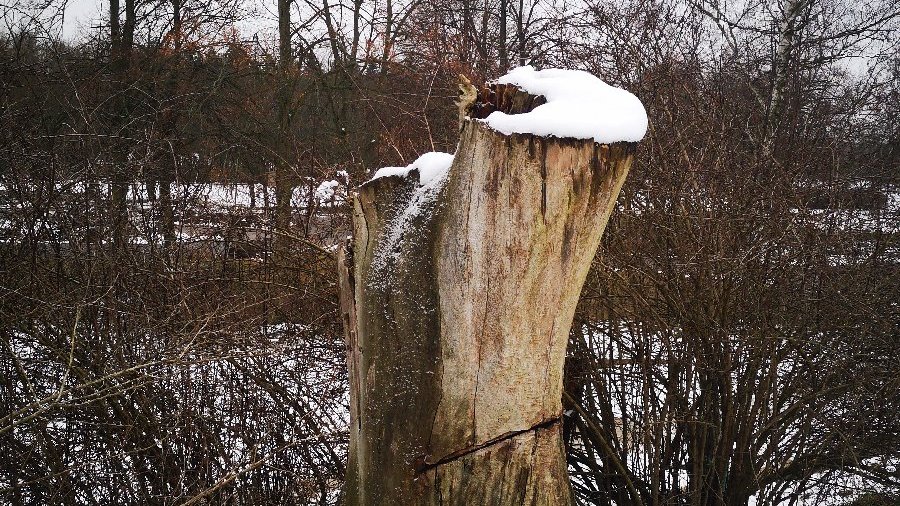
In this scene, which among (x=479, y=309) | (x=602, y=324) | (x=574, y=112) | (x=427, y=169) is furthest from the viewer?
(x=602, y=324)

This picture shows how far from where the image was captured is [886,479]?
3736 millimetres

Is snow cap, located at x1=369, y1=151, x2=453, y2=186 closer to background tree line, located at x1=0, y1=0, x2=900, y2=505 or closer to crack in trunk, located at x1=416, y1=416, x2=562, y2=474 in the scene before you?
crack in trunk, located at x1=416, y1=416, x2=562, y2=474

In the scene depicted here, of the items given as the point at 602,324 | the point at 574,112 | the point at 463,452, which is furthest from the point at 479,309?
the point at 602,324

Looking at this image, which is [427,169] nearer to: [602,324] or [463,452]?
[463,452]

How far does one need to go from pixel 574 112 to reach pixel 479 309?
57cm

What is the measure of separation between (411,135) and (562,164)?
5640 millimetres

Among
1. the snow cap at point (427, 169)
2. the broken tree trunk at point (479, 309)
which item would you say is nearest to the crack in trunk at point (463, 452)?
the broken tree trunk at point (479, 309)

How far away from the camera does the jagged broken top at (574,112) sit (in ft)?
5.28

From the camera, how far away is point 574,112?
1.63 meters

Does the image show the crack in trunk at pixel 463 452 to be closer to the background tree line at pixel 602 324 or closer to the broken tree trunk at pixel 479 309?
the broken tree trunk at pixel 479 309

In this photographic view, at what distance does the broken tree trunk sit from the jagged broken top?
3 centimetres

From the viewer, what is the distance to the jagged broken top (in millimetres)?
1610

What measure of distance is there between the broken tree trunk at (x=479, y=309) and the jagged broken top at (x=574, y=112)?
28 millimetres

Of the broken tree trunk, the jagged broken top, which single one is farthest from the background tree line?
the jagged broken top
